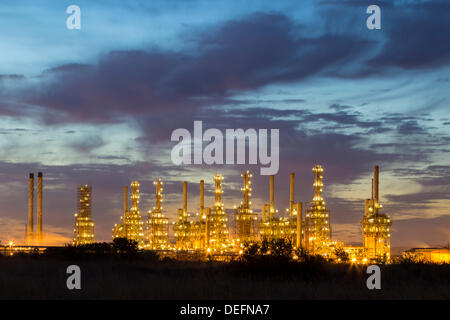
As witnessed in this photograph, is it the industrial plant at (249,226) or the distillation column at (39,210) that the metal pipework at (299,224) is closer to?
the industrial plant at (249,226)

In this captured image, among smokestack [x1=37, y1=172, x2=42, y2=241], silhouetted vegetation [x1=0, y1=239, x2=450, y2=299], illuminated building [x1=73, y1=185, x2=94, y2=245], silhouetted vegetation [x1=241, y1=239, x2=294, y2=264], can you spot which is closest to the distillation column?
smokestack [x1=37, y1=172, x2=42, y2=241]

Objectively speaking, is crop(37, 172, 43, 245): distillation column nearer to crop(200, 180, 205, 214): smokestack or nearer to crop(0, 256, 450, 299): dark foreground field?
crop(200, 180, 205, 214): smokestack

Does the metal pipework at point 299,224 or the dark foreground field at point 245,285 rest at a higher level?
the metal pipework at point 299,224

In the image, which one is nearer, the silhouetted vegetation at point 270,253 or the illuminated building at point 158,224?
the silhouetted vegetation at point 270,253

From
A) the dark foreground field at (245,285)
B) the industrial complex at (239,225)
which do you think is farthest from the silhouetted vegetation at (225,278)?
the industrial complex at (239,225)

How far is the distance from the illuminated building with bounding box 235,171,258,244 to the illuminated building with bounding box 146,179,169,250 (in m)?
15.6

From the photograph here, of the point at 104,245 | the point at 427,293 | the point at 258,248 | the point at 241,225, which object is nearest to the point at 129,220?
the point at 241,225

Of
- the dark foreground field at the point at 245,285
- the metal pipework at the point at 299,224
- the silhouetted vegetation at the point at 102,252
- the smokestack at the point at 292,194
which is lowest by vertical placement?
the dark foreground field at the point at 245,285

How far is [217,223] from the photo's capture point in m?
99.8

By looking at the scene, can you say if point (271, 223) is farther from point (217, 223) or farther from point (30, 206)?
point (30, 206)

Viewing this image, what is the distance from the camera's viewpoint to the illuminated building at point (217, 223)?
9869cm

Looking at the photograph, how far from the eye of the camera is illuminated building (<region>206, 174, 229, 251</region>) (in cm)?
9869

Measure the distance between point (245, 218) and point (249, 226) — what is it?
1.29 meters
